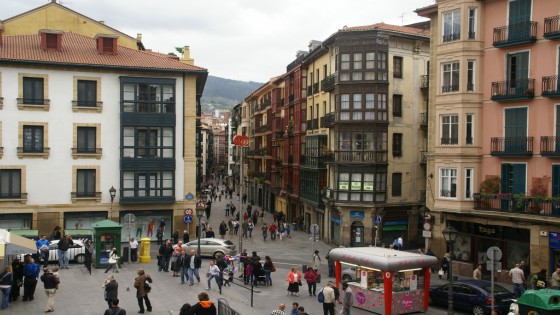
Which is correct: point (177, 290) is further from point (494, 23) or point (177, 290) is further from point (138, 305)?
point (494, 23)

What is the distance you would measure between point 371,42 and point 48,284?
106ft

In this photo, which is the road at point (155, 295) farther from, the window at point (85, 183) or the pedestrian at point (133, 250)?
the window at point (85, 183)

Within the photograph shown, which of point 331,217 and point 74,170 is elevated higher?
point 74,170

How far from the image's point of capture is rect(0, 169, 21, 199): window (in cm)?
4188

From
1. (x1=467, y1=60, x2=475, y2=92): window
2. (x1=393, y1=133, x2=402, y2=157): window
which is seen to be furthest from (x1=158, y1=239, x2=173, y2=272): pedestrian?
(x1=393, y1=133, x2=402, y2=157): window

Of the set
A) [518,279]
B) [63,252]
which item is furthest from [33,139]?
[518,279]

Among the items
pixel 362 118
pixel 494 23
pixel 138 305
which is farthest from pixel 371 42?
pixel 138 305

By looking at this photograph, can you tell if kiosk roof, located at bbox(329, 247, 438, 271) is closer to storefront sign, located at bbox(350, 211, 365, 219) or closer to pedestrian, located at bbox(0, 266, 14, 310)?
pedestrian, located at bbox(0, 266, 14, 310)

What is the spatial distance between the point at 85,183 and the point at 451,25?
1131 inches

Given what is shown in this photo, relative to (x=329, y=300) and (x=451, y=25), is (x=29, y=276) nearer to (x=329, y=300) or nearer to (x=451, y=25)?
(x=329, y=300)

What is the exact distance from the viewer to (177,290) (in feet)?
86.7

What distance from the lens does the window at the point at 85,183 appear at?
43.9 meters

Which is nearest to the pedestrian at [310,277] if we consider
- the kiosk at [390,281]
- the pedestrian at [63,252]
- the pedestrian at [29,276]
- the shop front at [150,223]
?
the kiosk at [390,281]

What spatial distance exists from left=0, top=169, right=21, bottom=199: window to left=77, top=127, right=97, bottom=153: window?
15.5 feet
